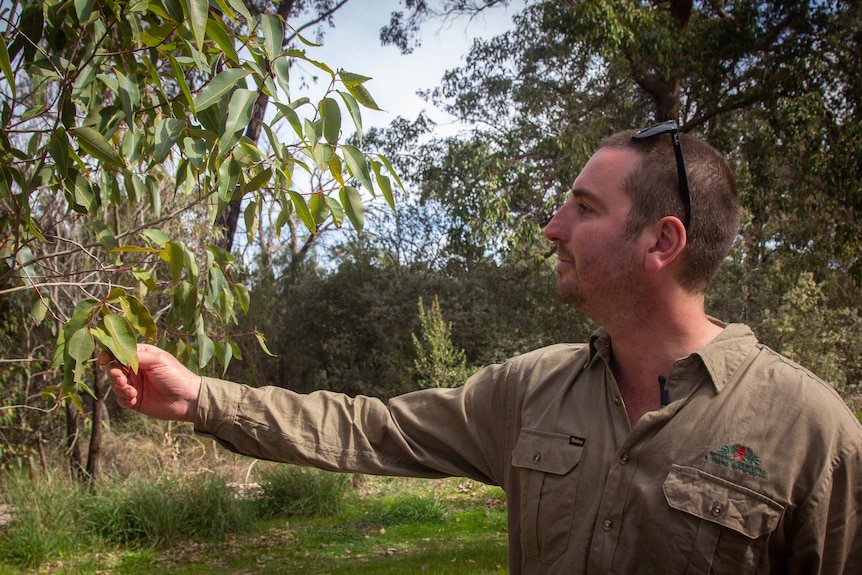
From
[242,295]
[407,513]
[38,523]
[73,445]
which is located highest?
[242,295]

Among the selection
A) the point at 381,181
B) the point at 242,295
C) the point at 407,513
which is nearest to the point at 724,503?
the point at 381,181

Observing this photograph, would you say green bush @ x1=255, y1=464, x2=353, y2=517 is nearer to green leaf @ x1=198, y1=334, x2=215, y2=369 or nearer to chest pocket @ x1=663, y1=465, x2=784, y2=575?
green leaf @ x1=198, y1=334, x2=215, y2=369

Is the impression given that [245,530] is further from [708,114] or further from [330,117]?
[708,114]

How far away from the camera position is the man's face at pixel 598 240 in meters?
1.71

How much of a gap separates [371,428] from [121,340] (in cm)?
67

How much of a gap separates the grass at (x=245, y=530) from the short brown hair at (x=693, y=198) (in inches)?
179

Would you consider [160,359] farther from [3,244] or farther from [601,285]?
[3,244]

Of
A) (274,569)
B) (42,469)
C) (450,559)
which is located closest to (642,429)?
(450,559)

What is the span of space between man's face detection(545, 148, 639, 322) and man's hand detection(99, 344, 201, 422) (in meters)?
0.97

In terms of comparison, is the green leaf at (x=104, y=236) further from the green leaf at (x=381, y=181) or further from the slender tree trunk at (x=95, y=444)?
the slender tree trunk at (x=95, y=444)

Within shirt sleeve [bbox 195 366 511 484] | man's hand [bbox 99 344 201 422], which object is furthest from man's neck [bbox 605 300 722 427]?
man's hand [bbox 99 344 201 422]

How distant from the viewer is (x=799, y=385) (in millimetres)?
1516

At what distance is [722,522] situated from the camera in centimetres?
146

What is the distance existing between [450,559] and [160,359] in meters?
4.96
